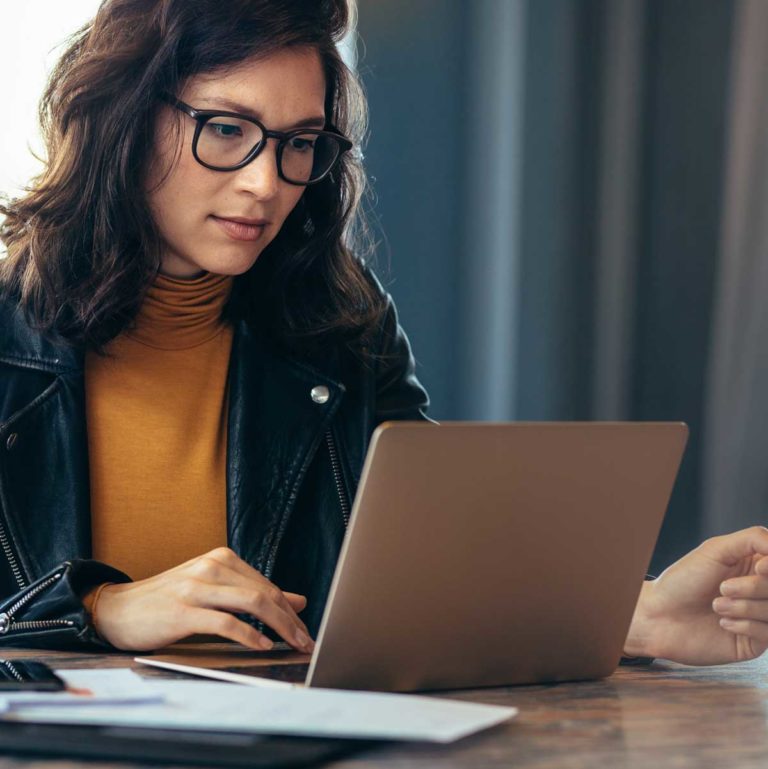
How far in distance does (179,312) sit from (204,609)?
67cm

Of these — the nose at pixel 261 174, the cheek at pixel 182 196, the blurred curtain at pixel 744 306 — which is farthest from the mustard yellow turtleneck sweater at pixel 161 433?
the blurred curtain at pixel 744 306

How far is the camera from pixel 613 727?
837 mm

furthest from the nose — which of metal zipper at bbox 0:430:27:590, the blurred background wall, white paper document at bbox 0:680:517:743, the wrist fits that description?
the blurred background wall

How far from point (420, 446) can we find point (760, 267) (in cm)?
187

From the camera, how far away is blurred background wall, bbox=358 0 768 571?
8.24ft

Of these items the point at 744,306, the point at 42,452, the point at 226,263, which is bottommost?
the point at 42,452

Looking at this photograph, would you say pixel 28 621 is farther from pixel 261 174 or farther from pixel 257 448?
pixel 261 174

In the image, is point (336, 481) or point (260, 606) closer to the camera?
point (260, 606)

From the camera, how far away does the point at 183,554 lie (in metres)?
1.59

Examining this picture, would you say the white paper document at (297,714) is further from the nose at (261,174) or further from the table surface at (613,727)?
the nose at (261,174)

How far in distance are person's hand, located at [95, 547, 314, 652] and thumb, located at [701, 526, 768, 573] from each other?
39cm

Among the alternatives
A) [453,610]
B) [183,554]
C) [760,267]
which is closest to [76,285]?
[183,554]

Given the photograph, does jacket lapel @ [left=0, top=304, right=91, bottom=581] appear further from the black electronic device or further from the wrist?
the wrist

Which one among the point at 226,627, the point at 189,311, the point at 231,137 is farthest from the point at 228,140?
the point at 226,627
